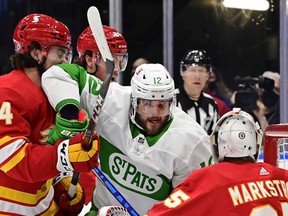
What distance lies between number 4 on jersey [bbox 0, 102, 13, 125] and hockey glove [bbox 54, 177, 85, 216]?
1.41 ft

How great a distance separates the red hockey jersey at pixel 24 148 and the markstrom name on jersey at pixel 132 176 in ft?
0.76

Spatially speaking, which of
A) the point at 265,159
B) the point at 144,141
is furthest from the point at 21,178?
the point at 265,159

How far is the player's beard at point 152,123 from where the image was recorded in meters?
2.26

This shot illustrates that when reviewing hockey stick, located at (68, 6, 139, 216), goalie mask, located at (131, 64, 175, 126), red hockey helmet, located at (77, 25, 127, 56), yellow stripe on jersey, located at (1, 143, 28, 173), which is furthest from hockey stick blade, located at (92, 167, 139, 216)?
red hockey helmet, located at (77, 25, 127, 56)

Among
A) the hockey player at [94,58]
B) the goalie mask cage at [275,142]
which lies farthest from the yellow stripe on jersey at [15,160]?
the hockey player at [94,58]

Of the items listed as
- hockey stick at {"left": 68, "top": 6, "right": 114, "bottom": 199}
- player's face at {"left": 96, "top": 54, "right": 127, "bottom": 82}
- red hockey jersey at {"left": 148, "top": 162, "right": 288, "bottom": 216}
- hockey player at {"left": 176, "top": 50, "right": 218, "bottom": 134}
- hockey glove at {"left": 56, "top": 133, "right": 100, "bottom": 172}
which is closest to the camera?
red hockey jersey at {"left": 148, "top": 162, "right": 288, "bottom": 216}

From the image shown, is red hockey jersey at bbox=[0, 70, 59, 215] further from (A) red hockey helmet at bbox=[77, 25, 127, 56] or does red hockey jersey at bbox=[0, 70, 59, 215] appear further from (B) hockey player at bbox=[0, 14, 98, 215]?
(A) red hockey helmet at bbox=[77, 25, 127, 56]

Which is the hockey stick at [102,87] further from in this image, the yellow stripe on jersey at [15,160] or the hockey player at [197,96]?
the hockey player at [197,96]

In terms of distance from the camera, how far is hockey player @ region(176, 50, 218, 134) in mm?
4004

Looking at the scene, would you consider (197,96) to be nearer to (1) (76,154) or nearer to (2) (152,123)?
(2) (152,123)

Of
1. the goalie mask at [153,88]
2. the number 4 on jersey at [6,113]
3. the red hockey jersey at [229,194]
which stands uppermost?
the goalie mask at [153,88]

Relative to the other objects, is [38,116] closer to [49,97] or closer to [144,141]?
[49,97]

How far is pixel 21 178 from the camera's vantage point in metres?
2.07

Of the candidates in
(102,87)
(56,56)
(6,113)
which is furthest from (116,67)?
(6,113)
